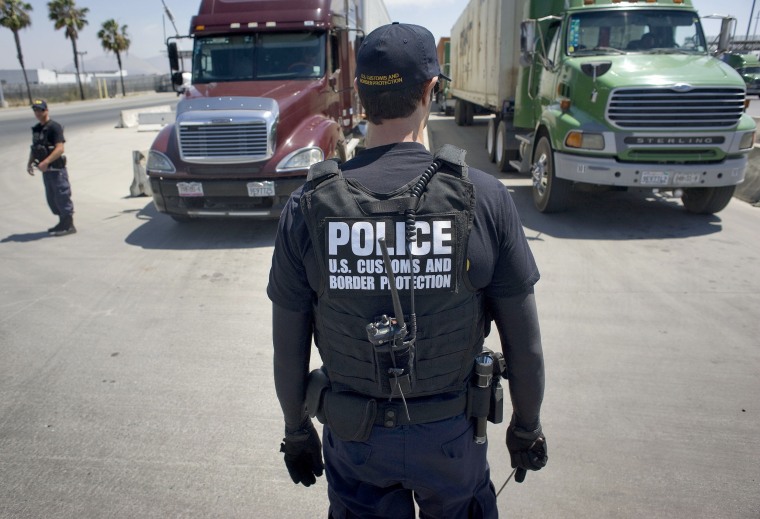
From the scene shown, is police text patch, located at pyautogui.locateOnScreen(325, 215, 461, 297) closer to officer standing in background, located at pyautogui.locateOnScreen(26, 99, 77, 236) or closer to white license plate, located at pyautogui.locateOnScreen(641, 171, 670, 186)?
white license plate, located at pyautogui.locateOnScreen(641, 171, 670, 186)

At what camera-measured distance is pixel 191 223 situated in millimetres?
8062

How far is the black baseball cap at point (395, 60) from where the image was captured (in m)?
1.63

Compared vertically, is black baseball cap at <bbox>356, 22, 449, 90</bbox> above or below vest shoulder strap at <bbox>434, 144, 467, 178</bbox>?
above

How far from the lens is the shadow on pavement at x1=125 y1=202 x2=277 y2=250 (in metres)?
7.02

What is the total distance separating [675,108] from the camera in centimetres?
662

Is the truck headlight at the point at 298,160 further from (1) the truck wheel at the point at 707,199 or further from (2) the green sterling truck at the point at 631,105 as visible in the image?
(1) the truck wheel at the point at 707,199

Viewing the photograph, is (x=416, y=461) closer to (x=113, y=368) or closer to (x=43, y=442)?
(x=43, y=442)

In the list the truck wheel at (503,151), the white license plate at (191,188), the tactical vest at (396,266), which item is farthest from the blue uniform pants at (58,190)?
the truck wheel at (503,151)

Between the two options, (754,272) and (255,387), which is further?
(754,272)

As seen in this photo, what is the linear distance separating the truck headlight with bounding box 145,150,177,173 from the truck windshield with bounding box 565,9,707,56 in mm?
5480

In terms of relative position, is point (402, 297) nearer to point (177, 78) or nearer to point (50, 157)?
point (50, 157)

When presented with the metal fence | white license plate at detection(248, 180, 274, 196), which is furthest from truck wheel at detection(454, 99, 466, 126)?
the metal fence

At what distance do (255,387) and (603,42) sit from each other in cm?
663

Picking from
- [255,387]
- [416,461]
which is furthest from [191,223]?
[416,461]
